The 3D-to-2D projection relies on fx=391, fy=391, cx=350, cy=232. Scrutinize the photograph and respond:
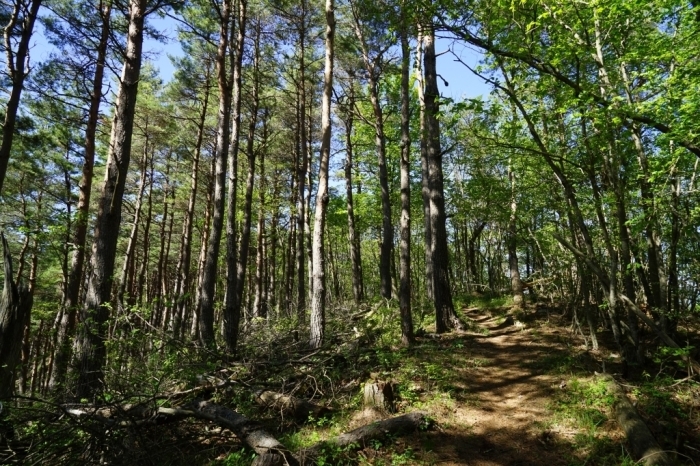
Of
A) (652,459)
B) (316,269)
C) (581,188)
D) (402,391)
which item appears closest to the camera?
(652,459)

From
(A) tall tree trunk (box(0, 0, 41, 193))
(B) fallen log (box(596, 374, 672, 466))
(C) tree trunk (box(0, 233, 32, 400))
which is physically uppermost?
(A) tall tree trunk (box(0, 0, 41, 193))

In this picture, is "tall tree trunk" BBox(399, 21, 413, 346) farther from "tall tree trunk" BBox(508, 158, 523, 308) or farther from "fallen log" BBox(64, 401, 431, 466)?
"fallen log" BBox(64, 401, 431, 466)

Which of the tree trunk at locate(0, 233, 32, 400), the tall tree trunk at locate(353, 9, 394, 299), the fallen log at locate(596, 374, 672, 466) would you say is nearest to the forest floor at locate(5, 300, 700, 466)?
the fallen log at locate(596, 374, 672, 466)

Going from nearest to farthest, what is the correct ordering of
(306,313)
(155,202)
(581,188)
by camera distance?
(581,188)
(306,313)
(155,202)

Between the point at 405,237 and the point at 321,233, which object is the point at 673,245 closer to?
the point at 405,237

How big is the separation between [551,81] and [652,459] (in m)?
5.67

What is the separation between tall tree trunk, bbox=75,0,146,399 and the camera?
18.4ft

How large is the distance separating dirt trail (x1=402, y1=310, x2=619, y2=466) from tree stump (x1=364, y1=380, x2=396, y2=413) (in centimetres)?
69

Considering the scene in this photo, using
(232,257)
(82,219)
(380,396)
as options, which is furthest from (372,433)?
(82,219)

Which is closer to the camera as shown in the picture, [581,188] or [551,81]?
[551,81]

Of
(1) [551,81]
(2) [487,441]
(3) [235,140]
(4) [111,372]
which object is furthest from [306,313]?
(1) [551,81]

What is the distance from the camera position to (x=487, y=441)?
16.3ft

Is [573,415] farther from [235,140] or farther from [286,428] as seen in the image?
[235,140]

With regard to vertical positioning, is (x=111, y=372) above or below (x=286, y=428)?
above
